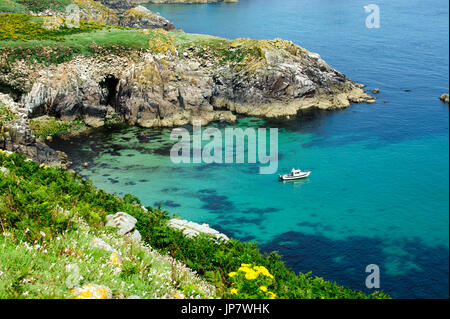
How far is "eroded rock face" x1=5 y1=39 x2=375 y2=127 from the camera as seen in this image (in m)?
66.4

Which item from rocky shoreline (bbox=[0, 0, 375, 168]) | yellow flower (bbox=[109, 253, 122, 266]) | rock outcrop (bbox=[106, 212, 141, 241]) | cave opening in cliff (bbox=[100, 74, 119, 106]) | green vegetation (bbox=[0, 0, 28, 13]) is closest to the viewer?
yellow flower (bbox=[109, 253, 122, 266])

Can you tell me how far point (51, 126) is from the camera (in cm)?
→ 6347

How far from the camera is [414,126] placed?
64.9m

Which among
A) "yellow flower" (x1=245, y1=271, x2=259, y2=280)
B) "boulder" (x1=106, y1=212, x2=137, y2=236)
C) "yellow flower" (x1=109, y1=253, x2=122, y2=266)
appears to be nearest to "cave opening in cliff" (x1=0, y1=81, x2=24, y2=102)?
"boulder" (x1=106, y1=212, x2=137, y2=236)

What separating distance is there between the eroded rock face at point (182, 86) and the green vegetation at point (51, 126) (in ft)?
5.02

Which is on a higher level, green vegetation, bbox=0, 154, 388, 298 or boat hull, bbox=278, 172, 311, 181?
green vegetation, bbox=0, 154, 388, 298

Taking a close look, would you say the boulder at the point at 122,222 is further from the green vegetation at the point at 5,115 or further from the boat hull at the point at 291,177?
the green vegetation at the point at 5,115

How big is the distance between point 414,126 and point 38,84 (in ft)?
199

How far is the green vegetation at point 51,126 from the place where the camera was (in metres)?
61.8

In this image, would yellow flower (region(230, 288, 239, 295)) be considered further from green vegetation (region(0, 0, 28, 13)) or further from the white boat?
green vegetation (region(0, 0, 28, 13))

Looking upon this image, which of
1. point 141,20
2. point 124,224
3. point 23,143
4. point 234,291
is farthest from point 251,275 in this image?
point 141,20

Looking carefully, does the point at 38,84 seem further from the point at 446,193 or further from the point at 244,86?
the point at 446,193

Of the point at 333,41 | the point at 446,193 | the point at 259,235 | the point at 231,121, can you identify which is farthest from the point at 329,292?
the point at 333,41

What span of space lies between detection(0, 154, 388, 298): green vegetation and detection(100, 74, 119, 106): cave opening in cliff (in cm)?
4802
